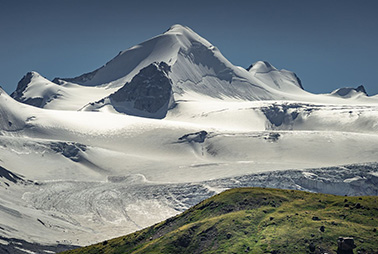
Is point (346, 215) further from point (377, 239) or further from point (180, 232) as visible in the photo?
point (180, 232)

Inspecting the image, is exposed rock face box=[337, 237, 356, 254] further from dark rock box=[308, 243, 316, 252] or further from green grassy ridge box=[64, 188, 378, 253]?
dark rock box=[308, 243, 316, 252]

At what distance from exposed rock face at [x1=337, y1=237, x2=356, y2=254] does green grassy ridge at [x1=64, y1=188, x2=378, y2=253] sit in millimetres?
1480

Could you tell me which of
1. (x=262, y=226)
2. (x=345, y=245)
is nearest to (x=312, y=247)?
(x=345, y=245)

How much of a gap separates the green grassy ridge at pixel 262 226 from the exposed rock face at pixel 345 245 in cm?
148

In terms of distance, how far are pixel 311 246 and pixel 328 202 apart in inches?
1103

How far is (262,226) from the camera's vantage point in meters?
135

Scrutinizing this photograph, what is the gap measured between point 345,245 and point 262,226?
22.4 m

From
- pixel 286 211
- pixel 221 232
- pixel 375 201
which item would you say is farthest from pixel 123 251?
pixel 375 201

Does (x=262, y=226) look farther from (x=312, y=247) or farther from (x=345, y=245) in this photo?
(x=345, y=245)

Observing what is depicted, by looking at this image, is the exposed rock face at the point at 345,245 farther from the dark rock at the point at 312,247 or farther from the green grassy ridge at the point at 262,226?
the dark rock at the point at 312,247

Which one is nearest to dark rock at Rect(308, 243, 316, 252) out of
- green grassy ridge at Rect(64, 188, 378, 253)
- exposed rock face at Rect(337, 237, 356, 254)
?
green grassy ridge at Rect(64, 188, 378, 253)

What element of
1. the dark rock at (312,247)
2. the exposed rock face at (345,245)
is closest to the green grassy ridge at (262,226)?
the dark rock at (312,247)

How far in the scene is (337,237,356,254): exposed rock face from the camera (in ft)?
381

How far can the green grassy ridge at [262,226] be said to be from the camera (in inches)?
4867
